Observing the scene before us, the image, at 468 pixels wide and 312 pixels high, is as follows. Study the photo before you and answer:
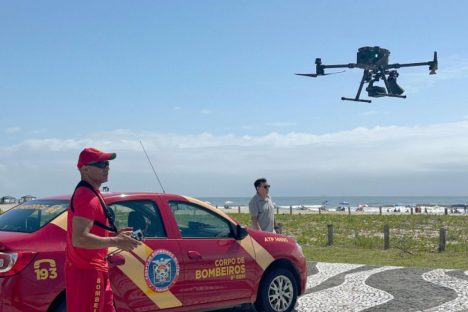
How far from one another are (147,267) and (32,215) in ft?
4.06

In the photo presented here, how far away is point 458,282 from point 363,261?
13.1 ft

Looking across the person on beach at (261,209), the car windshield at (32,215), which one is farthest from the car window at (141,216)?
the person on beach at (261,209)

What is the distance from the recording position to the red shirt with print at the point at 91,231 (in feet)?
13.5

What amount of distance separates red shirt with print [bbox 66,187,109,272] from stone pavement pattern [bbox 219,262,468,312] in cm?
443

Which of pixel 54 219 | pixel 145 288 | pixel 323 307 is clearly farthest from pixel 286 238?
pixel 54 219

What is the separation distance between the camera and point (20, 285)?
5.39m

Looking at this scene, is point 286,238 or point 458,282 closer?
point 286,238

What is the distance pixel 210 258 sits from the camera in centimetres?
688

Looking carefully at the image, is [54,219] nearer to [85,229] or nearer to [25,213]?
[25,213]

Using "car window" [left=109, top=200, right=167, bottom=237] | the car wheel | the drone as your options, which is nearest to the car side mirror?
the car wheel

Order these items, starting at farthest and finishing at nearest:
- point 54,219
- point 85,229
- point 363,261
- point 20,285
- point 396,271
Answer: point 363,261 → point 396,271 → point 54,219 → point 20,285 → point 85,229

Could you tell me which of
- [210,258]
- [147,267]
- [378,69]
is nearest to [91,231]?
[147,267]

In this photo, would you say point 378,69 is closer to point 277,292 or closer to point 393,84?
point 393,84

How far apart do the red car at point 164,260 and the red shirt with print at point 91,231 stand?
4.87ft
